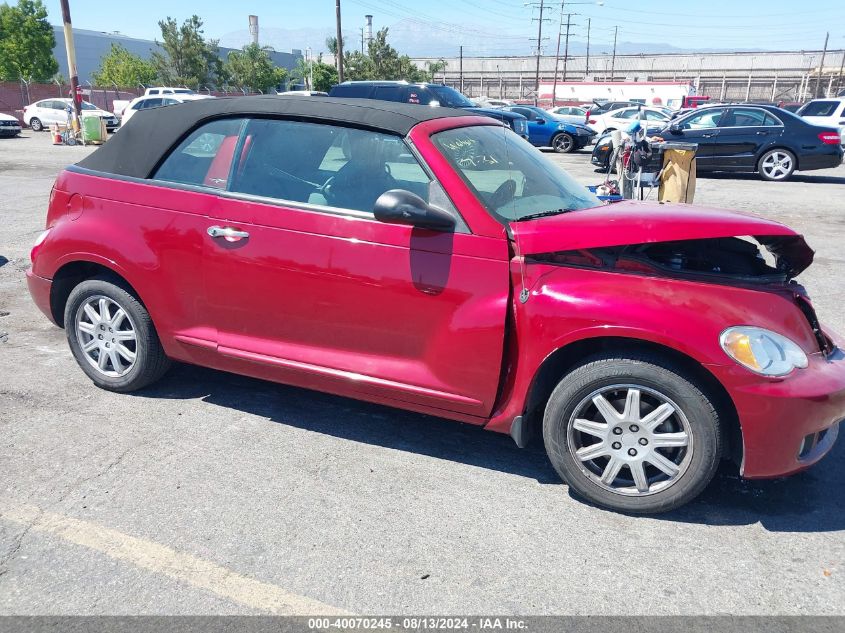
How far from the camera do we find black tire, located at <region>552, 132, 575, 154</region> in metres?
23.2

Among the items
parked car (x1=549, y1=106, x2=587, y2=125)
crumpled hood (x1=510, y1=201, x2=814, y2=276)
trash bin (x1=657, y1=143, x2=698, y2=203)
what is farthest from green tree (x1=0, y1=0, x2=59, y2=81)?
crumpled hood (x1=510, y1=201, x2=814, y2=276)

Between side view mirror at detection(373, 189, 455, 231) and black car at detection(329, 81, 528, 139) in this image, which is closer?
side view mirror at detection(373, 189, 455, 231)

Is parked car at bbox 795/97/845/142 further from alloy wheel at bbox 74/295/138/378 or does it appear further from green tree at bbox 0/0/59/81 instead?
green tree at bbox 0/0/59/81

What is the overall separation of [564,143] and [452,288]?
2127cm

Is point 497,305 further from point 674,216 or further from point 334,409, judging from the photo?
point 334,409

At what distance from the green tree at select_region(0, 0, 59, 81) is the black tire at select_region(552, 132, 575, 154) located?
41.5 m

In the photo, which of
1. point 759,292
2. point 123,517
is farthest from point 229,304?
point 759,292

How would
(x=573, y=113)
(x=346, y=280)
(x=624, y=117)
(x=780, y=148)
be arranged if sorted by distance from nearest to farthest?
(x=346, y=280) → (x=780, y=148) → (x=624, y=117) → (x=573, y=113)

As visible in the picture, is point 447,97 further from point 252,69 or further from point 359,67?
point 252,69

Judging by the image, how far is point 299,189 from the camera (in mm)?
3729

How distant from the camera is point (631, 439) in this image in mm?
3117

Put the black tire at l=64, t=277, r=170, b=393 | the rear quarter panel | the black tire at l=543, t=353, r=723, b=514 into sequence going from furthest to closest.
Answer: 1. the black tire at l=64, t=277, r=170, b=393
2. the rear quarter panel
3. the black tire at l=543, t=353, r=723, b=514

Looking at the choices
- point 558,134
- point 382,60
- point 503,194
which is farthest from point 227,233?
point 382,60

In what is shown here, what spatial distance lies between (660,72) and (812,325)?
87.8 m
